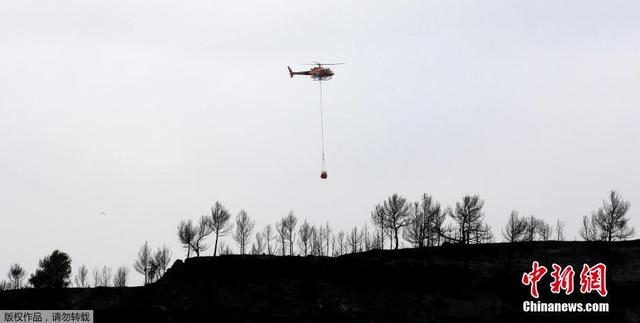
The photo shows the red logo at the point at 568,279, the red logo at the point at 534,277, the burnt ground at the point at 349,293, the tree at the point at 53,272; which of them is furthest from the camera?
the tree at the point at 53,272

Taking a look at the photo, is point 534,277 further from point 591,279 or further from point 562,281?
point 591,279

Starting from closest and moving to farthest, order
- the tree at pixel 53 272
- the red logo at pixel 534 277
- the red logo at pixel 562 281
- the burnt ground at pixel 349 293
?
the burnt ground at pixel 349 293 → the red logo at pixel 534 277 → the red logo at pixel 562 281 → the tree at pixel 53 272

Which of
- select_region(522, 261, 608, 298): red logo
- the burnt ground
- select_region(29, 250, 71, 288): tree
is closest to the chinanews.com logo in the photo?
select_region(522, 261, 608, 298): red logo

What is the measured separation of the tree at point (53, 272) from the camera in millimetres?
89375

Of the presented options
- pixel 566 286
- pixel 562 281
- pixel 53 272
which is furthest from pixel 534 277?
A: pixel 53 272

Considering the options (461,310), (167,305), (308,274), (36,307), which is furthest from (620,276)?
(36,307)

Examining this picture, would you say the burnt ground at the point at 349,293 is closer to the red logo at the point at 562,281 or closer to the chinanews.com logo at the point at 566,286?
the chinanews.com logo at the point at 566,286

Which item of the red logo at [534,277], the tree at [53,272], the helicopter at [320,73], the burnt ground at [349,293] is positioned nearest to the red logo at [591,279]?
the red logo at [534,277]

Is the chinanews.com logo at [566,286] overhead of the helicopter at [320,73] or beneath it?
beneath

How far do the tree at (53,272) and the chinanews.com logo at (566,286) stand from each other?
190 ft

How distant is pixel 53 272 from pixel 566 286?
6182cm

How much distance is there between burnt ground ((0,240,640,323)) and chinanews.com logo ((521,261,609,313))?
0.62 metres

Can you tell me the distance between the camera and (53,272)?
89688 mm

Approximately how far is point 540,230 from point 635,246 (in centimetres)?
2227
